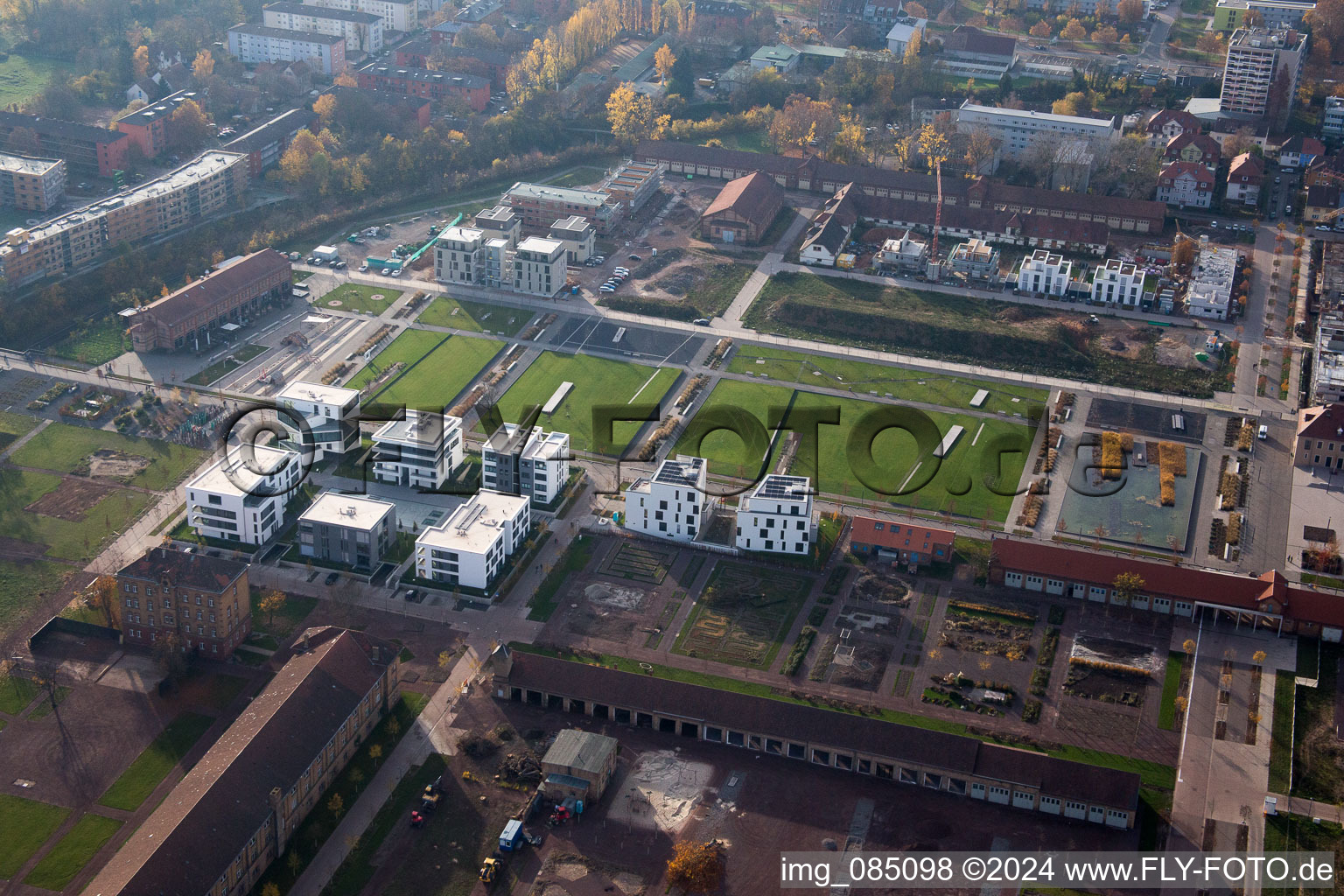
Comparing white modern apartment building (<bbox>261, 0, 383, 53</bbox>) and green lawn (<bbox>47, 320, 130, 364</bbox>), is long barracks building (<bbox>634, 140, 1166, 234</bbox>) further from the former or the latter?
green lawn (<bbox>47, 320, 130, 364</bbox>)

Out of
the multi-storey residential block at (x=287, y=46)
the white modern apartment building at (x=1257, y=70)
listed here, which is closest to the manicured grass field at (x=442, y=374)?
the multi-storey residential block at (x=287, y=46)

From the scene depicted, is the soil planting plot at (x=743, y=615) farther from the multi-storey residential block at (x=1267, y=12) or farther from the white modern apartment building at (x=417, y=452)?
the multi-storey residential block at (x=1267, y=12)

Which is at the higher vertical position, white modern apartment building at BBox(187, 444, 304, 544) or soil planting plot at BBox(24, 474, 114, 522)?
white modern apartment building at BBox(187, 444, 304, 544)

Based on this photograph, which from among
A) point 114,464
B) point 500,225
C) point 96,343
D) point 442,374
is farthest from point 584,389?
point 96,343

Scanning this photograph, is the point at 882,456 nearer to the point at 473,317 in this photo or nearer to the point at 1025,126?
the point at 473,317

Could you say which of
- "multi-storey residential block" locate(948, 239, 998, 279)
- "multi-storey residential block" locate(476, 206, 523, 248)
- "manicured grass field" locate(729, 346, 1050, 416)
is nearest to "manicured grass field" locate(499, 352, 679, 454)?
"manicured grass field" locate(729, 346, 1050, 416)

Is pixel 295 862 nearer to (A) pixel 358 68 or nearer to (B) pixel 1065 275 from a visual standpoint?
(B) pixel 1065 275

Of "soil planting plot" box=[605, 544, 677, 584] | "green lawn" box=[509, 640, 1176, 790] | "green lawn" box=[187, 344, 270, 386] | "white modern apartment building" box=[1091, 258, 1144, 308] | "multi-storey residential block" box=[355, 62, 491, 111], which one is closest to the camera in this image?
"green lawn" box=[509, 640, 1176, 790]

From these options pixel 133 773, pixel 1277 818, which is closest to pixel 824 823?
pixel 1277 818

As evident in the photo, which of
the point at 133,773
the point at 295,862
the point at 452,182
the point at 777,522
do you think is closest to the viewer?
the point at 295,862
